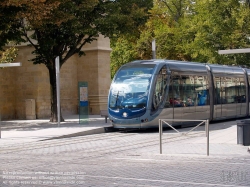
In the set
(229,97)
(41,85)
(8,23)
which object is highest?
(8,23)

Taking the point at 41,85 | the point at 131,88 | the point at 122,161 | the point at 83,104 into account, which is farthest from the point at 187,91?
the point at 41,85

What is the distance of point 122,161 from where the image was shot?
13.4 metres

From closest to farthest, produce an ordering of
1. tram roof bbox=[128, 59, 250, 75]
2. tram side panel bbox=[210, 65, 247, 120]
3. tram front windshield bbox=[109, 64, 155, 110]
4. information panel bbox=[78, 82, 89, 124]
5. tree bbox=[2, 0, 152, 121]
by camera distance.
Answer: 1. tram front windshield bbox=[109, 64, 155, 110]
2. tram roof bbox=[128, 59, 250, 75]
3. tree bbox=[2, 0, 152, 121]
4. information panel bbox=[78, 82, 89, 124]
5. tram side panel bbox=[210, 65, 247, 120]

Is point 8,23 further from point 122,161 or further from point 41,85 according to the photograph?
point 122,161

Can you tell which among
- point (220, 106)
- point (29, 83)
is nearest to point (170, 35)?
point (29, 83)

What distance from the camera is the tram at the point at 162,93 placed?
73.7 feet

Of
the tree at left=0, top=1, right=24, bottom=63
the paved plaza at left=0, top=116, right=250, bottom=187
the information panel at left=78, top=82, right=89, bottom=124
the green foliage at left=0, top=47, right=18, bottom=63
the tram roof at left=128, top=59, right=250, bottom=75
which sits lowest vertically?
the paved plaza at left=0, top=116, right=250, bottom=187

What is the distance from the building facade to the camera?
34.5m

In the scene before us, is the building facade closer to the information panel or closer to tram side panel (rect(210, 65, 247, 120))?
the information panel

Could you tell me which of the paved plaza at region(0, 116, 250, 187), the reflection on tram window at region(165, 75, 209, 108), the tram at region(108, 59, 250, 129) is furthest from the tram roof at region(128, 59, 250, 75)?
the paved plaza at region(0, 116, 250, 187)

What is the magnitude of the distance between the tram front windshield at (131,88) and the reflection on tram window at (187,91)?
136cm

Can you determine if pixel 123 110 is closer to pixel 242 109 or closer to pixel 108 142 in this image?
pixel 108 142

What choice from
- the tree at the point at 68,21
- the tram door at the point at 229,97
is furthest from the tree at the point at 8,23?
the tram door at the point at 229,97

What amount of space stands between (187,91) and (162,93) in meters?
2.32
